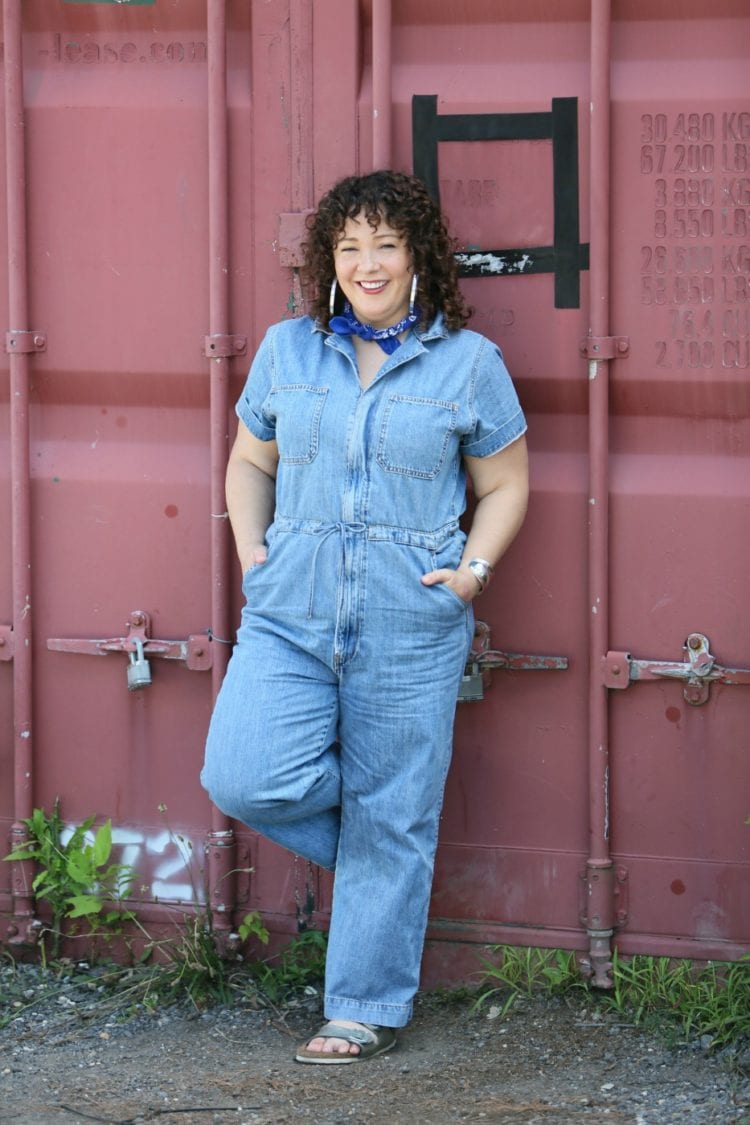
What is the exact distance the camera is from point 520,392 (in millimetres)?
3361

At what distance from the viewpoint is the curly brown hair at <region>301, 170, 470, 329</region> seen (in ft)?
10.2

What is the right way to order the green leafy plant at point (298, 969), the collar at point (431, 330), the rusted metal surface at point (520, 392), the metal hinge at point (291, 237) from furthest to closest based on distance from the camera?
the green leafy plant at point (298, 969) < the metal hinge at point (291, 237) < the rusted metal surface at point (520, 392) < the collar at point (431, 330)

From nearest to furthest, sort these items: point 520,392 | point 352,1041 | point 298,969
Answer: point 352,1041, point 520,392, point 298,969

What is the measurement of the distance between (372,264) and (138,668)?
1154 mm

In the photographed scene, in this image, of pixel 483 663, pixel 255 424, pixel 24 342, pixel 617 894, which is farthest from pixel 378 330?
pixel 617 894

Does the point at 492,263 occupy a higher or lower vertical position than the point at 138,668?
higher

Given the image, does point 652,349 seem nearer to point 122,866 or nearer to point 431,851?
point 431,851

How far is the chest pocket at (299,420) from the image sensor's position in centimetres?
311

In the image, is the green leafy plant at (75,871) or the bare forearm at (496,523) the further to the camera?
the green leafy plant at (75,871)

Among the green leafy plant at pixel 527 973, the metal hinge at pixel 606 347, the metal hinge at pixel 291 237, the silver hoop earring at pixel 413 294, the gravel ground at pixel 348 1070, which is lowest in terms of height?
the gravel ground at pixel 348 1070

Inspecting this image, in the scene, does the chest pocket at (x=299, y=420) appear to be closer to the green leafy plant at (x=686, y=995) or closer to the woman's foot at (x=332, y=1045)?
the woman's foot at (x=332, y=1045)

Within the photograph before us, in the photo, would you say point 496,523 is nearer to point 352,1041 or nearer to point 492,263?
point 492,263

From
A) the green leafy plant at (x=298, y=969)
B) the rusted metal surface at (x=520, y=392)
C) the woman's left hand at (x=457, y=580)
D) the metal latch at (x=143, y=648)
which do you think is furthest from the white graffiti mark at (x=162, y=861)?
the woman's left hand at (x=457, y=580)

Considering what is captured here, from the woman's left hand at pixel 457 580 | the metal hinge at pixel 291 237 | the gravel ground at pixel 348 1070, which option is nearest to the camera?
the gravel ground at pixel 348 1070
